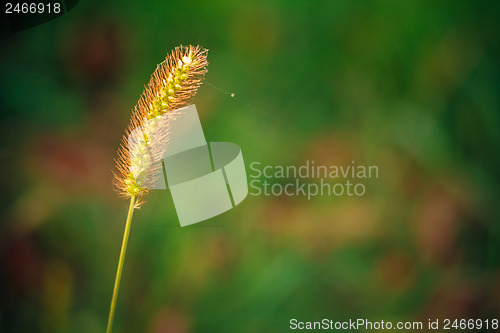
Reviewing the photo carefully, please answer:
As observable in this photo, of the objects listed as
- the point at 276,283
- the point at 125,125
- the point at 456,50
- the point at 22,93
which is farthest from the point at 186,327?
the point at 456,50

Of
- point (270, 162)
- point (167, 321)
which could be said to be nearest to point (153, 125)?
point (270, 162)

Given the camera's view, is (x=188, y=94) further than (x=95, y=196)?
No

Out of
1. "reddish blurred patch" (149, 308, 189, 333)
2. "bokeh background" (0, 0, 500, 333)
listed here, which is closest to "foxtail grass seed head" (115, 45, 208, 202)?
"bokeh background" (0, 0, 500, 333)

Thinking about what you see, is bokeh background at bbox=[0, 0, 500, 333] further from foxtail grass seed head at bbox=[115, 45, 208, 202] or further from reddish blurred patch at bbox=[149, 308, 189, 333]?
foxtail grass seed head at bbox=[115, 45, 208, 202]

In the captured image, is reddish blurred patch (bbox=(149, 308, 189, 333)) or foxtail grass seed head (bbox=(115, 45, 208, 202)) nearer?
foxtail grass seed head (bbox=(115, 45, 208, 202))

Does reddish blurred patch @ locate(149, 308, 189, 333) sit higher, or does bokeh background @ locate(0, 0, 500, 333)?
bokeh background @ locate(0, 0, 500, 333)

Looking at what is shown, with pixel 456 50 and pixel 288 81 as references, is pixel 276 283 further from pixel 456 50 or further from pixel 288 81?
pixel 456 50

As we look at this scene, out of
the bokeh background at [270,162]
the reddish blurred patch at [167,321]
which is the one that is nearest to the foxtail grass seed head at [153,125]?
the bokeh background at [270,162]

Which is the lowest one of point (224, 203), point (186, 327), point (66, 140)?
point (186, 327)
